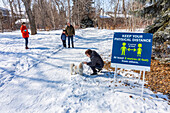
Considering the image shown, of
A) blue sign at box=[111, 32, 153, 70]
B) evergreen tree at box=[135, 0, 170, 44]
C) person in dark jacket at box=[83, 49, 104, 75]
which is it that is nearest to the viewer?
blue sign at box=[111, 32, 153, 70]

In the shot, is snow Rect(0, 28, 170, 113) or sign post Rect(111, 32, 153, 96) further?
sign post Rect(111, 32, 153, 96)

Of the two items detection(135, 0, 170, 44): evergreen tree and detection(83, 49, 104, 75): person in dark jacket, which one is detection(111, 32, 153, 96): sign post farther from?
detection(135, 0, 170, 44): evergreen tree

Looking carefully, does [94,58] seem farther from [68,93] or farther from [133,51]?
[68,93]

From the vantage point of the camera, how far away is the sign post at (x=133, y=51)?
3027 mm

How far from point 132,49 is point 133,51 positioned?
0.21 ft

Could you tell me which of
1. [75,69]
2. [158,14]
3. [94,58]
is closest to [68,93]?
[75,69]

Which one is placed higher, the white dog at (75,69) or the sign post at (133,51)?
the sign post at (133,51)

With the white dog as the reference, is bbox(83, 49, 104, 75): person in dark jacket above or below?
above

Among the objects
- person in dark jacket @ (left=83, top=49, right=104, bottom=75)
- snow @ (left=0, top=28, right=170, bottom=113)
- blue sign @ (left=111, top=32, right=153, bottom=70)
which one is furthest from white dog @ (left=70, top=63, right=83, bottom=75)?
blue sign @ (left=111, top=32, right=153, bottom=70)

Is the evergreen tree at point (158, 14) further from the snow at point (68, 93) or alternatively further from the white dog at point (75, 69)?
the white dog at point (75, 69)

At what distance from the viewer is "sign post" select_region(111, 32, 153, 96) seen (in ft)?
9.93

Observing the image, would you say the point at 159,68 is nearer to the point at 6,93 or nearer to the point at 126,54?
the point at 126,54

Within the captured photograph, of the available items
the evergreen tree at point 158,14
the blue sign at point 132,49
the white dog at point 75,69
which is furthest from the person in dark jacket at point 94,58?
the evergreen tree at point 158,14

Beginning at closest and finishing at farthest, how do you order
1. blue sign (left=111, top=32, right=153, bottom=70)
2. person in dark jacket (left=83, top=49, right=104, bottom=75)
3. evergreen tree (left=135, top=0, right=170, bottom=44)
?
blue sign (left=111, top=32, right=153, bottom=70)
person in dark jacket (left=83, top=49, right=104, bottom=75)
evergreen tree (left=135, top=0, right=170, bottom=44)
